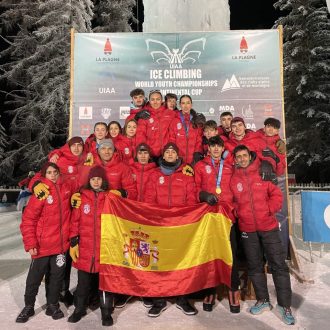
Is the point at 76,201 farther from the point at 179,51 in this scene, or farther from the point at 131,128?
the point at 179,51

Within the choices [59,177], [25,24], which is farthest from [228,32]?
[25,24]

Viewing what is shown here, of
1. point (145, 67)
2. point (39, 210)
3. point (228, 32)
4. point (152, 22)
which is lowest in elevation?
point (39, 210)

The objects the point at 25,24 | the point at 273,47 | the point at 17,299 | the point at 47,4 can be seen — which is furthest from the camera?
the point at 25,24

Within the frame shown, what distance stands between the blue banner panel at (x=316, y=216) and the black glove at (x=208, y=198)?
8.77ft

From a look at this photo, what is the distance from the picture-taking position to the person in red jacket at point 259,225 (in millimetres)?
4000

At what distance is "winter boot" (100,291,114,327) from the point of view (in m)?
3.84

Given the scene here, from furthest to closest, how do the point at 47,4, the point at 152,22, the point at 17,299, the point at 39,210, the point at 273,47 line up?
the point at 47,4 < the point at 152,22 < the point at 273,47 < the point at 17,299 < the point at 39,210

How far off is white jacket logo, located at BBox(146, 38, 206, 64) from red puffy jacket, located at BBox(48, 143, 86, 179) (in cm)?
246

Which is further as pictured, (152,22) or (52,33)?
(52,33)

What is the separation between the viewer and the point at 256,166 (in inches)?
162

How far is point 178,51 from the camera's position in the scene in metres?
6.36

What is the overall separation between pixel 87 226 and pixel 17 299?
1.58 meters

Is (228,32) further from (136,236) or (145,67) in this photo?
(136,236)

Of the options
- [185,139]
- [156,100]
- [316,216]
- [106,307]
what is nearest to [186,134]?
[185,139]
